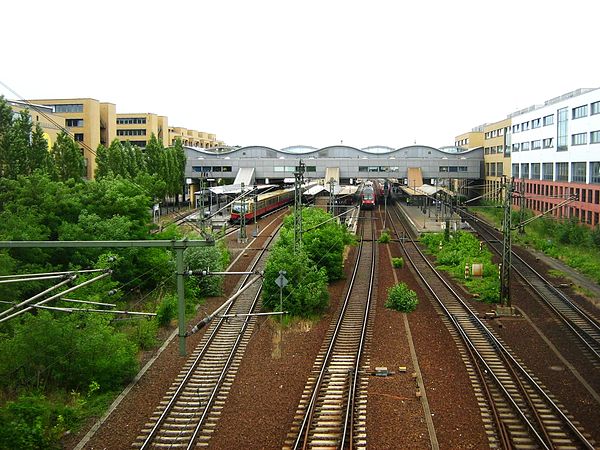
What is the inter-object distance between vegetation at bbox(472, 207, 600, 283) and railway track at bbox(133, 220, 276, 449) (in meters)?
17.3

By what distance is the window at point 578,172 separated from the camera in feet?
129

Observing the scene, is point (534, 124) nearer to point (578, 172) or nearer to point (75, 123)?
point (578, 172)

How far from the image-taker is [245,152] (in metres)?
69.4

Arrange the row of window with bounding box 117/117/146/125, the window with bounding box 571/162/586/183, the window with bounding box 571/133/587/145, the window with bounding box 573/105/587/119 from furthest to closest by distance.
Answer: the row of window with bounding box 117/117/146/125
the window with bounding box 571/162/586/183
the window with bounding box 571/133/587/145
the window with bounding box 573/105/587/119

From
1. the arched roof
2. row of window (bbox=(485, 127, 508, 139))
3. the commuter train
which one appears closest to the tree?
the commuter train

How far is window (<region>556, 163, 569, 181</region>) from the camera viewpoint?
42266 mm

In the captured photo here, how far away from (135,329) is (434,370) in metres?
8.79

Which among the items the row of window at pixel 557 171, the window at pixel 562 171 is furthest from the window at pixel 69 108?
the window at pixel 562 171

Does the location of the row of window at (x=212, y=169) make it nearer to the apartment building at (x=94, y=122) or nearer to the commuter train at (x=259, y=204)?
the apartment building at (x=94, y=122)

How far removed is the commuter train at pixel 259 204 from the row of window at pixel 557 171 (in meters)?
21.5

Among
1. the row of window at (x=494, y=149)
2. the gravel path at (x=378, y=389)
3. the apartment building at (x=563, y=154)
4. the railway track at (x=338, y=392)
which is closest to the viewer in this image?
the railway track at (x=338, y=392)

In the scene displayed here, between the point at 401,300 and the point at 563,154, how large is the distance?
1082 inches

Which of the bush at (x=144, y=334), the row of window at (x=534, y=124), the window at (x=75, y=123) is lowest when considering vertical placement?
the bush at (x=144, y=334)

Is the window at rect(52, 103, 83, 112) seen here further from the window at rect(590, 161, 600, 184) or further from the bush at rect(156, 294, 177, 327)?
the bush at rect(156, 294, 177, 327)
